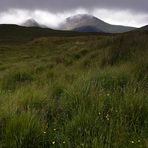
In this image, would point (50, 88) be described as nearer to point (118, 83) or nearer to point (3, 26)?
point (118, 83)

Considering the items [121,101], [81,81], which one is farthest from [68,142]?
[81,81]

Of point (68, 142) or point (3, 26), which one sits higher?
point (68, 142)

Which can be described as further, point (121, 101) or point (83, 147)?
point (121, 101)

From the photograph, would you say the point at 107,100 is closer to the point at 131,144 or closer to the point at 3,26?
the point at 131,144

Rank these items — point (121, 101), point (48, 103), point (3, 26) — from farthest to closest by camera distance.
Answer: point (3, 26) → point (48, 103) → point (121, 101)

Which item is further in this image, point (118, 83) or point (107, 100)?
point (118, 83)

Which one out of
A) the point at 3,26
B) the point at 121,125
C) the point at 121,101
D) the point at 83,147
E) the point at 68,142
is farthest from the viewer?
the point at 3,26

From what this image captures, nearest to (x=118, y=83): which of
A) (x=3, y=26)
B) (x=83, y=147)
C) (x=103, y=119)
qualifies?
(x=103, y=119)

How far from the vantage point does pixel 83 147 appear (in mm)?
3883

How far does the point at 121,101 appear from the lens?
5203 mm

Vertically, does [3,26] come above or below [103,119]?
below

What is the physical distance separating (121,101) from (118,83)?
1.78 meters

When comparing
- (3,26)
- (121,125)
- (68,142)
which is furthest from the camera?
(3,26)

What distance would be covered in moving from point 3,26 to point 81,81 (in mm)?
76560
